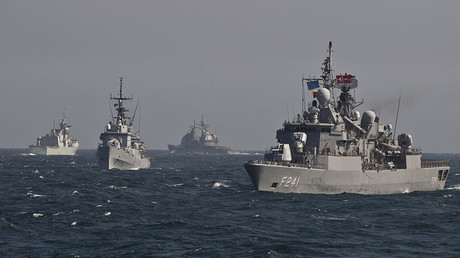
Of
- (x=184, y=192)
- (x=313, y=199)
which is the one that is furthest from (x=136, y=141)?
(x=313, y=199)

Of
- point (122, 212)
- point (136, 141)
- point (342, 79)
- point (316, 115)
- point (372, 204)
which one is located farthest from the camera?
point (136, 141)

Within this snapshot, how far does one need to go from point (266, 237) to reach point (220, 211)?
8551 millimetres

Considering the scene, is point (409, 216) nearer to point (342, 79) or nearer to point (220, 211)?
point (220, 211)

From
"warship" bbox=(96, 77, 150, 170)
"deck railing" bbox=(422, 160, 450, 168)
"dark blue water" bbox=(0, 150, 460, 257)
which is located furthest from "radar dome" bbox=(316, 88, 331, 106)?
"warship" bbox=(96, 77, 150, 170)

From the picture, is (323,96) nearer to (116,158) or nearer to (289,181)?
(289,181)

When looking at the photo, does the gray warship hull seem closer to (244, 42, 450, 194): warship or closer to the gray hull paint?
(244, 42, 450, 194): warship

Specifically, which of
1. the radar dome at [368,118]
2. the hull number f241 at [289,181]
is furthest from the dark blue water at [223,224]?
the radar dome at [368,118]

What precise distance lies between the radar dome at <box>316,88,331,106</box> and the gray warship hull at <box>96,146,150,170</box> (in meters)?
42.8

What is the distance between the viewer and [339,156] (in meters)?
46.0

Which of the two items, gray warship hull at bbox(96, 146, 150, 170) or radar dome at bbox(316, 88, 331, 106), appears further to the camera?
gray warship hull at bbox(96, 146, 150, 170)

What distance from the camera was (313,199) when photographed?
42.7 metres

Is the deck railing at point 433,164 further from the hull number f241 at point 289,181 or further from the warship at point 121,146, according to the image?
the warship at point 121,146

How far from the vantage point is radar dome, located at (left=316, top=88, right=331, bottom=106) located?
50.8m

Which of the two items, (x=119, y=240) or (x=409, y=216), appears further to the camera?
(x=409, y=216)
